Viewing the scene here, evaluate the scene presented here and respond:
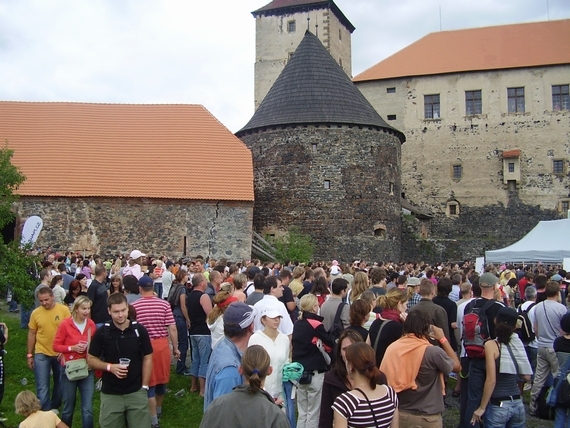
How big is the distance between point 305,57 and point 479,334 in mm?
23510

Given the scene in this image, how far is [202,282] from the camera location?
825cm

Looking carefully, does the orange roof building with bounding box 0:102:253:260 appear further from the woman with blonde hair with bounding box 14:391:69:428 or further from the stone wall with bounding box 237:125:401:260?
the woman with blonde hair with bounding box 14:391:69:428

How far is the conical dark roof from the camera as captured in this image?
26234 millimetres

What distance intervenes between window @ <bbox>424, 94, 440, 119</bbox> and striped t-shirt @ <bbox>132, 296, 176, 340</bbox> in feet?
108

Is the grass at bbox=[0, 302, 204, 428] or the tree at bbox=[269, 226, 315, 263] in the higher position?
the tree at bbox=[269, 226, 315, 263]

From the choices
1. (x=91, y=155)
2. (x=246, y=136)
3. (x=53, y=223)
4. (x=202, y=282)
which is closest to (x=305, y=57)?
(x=246, y=136)

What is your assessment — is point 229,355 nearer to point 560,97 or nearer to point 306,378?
point 306,378

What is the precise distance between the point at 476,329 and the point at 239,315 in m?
2.84

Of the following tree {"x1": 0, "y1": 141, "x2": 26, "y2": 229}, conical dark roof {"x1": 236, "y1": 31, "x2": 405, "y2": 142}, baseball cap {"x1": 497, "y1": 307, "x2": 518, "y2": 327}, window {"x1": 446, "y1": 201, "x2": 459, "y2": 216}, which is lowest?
baseball cap {"x1": 497, "y1": 307, "x2": 518, "y2": 327}

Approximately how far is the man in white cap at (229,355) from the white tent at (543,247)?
1532 cm

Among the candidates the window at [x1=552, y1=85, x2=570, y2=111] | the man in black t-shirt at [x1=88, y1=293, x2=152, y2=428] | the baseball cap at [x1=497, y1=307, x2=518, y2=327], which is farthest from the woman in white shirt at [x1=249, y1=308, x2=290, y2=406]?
the window at [x1=552, y1=85, x2=570, y2=111]

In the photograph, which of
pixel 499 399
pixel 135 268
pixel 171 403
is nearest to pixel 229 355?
pixel 499 399

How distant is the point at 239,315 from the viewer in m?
4.51

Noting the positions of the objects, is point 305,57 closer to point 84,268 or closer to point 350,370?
point 84,268
